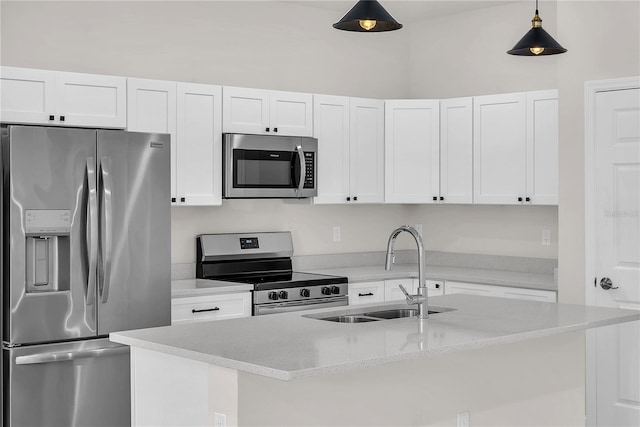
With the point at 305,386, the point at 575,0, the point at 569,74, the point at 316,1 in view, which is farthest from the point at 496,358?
the point at 316,1

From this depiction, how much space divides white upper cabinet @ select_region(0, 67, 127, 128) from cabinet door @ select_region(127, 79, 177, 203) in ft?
0.17

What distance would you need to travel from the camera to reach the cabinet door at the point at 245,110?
539 centimetres

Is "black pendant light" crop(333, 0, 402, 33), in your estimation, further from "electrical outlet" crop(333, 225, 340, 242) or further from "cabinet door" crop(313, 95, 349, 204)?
"electrical outlet" crop(333, 225, 340, 242)

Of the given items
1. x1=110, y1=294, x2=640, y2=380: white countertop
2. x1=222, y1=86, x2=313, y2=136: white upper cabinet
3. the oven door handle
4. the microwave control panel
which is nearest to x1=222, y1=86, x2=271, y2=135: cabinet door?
x1=222, y1=86, x2=313, y2=136: white upper cabinet

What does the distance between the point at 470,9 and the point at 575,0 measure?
4.80 feet

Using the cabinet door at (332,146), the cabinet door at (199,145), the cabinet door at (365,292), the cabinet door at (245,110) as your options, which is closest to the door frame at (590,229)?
the cabinet door at (365,292)

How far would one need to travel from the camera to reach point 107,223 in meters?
4.34

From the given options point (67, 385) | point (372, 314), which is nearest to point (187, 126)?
point (67, 385)

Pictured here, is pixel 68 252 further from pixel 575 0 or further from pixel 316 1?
pixel 575 0

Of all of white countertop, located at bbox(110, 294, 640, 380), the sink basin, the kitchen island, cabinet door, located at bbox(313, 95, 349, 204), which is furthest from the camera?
cabinet door, located at bbox(313, 95, 349, 204)

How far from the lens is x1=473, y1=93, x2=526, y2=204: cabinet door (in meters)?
5.70

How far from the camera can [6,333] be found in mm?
4066

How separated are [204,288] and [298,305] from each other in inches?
26.4

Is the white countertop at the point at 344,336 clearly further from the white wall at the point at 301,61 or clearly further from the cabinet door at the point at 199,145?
the white wall at the point at 301,61
